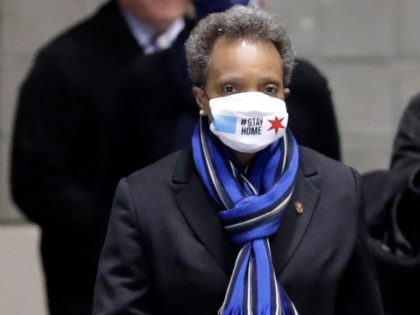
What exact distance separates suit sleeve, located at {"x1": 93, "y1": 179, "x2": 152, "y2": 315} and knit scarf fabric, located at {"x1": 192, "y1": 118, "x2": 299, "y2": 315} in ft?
0.66

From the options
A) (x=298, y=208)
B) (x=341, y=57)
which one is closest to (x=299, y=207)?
(x=298, y=208)

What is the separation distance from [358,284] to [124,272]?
0.58m

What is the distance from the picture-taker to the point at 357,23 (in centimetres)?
739

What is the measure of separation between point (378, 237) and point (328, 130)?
36 cm

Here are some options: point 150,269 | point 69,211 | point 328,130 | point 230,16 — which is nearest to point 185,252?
point 150,269

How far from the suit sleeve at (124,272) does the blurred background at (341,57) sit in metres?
3.37

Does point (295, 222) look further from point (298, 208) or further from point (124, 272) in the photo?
point (124, 272)

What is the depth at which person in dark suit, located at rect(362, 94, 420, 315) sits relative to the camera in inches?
199

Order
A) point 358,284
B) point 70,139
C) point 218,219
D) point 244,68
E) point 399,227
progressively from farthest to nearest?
point 70,139
point 399,227
point 358,284
point 218,219
point 244,68

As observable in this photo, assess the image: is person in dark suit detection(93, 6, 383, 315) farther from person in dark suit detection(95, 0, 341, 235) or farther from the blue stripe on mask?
person in dark suit detection(95, 0, 341, 235)

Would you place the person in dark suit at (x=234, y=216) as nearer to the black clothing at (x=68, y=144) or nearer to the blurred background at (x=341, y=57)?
the black clothing at (x=68, y=144)

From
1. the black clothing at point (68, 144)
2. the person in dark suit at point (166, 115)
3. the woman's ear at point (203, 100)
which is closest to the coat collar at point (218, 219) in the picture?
the woman's ear at point (203, 100)

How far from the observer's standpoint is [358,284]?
13.8 feet

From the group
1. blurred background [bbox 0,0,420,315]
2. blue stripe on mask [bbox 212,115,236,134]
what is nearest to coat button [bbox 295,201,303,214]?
blue stripe on mask [bbox 212,115,236,134]
